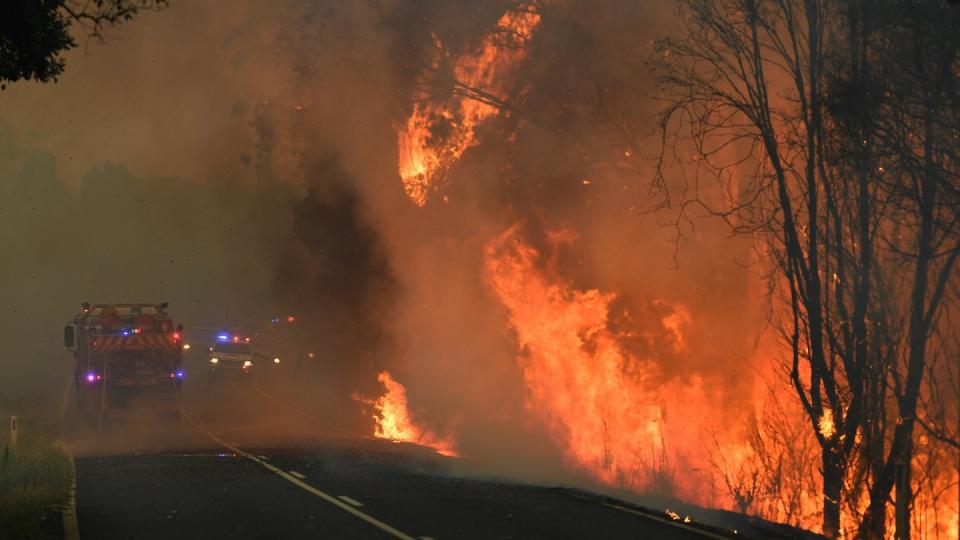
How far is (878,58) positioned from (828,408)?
4.92 m

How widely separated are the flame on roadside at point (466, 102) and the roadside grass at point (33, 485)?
449 inches

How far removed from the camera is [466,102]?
2812 cm

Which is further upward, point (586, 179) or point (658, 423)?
point (586, 179)

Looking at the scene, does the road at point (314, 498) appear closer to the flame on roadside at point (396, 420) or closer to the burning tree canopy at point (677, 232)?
the burning tree canopy at point (677, 232)

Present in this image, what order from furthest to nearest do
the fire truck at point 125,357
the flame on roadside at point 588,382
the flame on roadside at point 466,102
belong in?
the fire truck at point 125,357, the flame on roadside at point 466,102, the flame on roadside at point 588,382

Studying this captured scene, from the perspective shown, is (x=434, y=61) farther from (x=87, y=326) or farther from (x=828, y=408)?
(x=828, y=408)

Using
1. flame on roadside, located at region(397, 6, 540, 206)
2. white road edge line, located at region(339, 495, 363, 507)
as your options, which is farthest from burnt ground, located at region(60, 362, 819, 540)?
flame on roadside, located at region(397, 6, 540, 206)

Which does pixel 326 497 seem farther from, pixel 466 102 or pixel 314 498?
pixel 466 102

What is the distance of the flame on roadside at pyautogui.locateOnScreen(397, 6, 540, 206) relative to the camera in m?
27.1

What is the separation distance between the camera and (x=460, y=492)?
16391 millimetres

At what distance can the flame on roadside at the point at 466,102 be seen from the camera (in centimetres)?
2709

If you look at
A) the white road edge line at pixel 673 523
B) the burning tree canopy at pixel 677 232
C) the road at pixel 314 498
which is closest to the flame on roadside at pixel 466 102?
the burning tree canopy at pixel 677 232

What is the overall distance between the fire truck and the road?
4727 mm

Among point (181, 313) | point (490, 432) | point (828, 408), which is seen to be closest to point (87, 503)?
point (828, 408)
